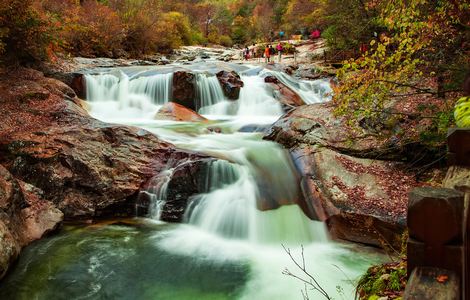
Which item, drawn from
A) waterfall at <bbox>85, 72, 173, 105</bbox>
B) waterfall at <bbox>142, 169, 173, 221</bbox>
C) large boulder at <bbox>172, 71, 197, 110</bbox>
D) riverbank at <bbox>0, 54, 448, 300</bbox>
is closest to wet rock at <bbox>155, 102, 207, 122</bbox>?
large boulder at <bbox>172, 71, 197, 110</bbox>

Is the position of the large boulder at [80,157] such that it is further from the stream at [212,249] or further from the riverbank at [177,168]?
the stream at [212,249]

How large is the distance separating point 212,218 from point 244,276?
1.86 metres

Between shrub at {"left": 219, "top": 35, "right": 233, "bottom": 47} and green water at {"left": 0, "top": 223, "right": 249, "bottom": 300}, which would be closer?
green water at {"left": 0, "top": 223, "right": 249, "bottom": 300}

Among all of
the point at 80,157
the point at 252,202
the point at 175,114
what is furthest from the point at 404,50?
the point at 175,114

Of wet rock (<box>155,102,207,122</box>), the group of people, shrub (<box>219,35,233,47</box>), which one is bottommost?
wet rock (<box>155,102,207,122</box>)

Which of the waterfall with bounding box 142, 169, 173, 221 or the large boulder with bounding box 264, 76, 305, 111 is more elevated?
the large boulder with bounding box 264, 76, 305, 111

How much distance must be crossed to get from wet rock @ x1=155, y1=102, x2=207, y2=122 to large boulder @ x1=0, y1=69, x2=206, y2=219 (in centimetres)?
396

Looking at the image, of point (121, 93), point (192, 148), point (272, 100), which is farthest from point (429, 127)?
point (121, 93)

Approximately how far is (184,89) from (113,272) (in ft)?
34.3

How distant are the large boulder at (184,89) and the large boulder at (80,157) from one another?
585 centimetres

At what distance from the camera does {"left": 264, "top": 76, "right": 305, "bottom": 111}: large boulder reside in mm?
15706

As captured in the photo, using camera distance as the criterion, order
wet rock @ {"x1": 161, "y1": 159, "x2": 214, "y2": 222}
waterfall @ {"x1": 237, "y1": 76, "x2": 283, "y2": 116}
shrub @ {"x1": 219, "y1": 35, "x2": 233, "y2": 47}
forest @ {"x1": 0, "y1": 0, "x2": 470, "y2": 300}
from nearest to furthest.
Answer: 1. forest @ {"x1": 0, "y1": 0, "x2": 470, "y2": 300}
2. wet rock @ {"x1": 161, "y1": 159, "x2": 214, "y2": 222}
3. waterfall @ {"x1": 237, "y1": 76, "x2": 283, "y2": 116}
4. shrub @ {"x1": 219, "y1": 35, "x2": 233, "y2": 47}

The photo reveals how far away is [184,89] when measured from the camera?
15.1 m

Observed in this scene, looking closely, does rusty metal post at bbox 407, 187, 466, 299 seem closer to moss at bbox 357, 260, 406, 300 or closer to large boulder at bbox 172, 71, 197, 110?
moss at bbox 357, 260, 406, 300
